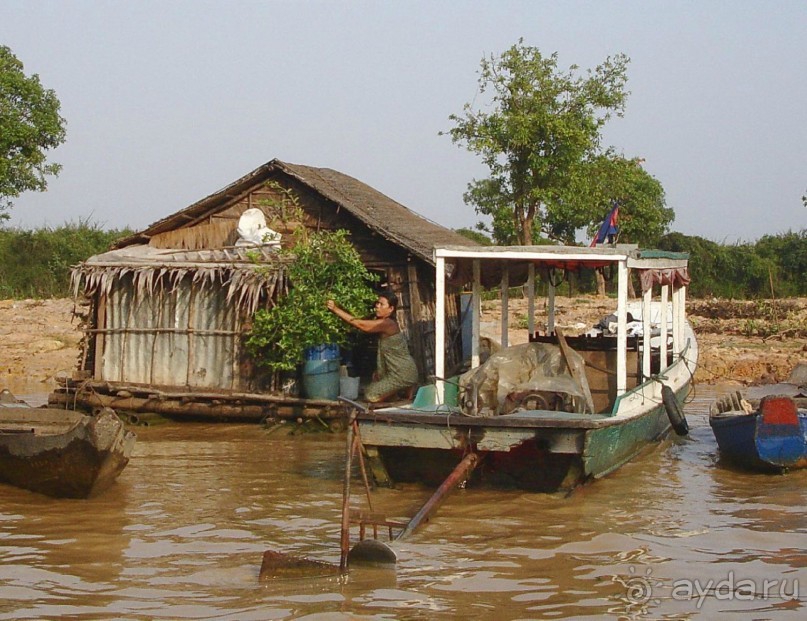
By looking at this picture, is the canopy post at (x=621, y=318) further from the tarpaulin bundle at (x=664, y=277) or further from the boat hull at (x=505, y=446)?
the tarpaulin bundle at (x=664, y=277)

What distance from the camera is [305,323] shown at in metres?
12.2

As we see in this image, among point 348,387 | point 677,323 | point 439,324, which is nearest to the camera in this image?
point 439,324

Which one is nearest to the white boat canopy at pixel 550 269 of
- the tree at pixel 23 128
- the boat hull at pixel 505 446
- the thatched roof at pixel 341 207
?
the boat hull at pixel 505 446

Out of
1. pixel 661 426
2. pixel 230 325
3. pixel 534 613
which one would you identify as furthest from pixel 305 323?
pixel 534 613

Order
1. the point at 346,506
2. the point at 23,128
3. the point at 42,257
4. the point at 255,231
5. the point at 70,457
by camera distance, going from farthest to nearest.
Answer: the point at 42,257 < the point at 23,128 < the point at 255,231 < the point at 70,457 < the point at 346,506

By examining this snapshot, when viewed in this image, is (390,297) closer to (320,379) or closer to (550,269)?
(320,379)

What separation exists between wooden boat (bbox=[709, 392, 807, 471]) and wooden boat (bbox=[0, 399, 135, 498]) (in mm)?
5570

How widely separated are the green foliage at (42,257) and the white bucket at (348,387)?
14.6 m

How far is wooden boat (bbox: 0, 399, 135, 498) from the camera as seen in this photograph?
8414 millimetres

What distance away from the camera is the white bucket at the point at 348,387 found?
1264 cm

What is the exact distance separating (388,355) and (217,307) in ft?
8.35

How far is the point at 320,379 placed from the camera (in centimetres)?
1252

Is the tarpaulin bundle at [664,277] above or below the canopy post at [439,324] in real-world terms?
above

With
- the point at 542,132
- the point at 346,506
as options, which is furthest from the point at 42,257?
the point at 346,506
